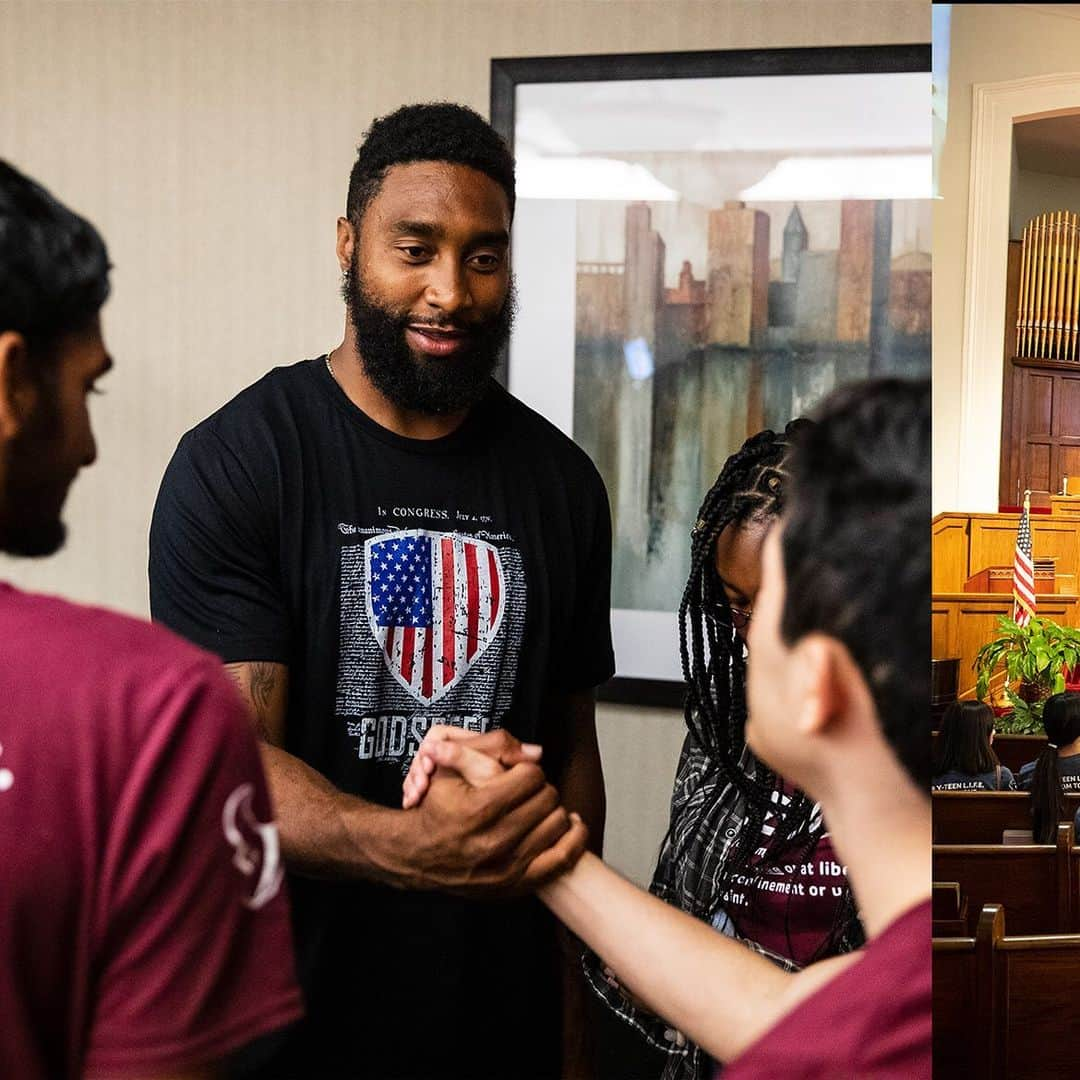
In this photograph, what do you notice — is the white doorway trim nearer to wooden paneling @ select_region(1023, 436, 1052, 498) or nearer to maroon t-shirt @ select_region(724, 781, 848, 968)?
wooden paneling @ select_region(1023, 436, 1052, 498)

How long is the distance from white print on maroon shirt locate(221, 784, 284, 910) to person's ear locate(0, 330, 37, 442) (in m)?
0.22

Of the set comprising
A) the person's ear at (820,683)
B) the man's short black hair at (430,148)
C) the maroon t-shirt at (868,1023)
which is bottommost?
the maroon t-shirt at (868,1023)

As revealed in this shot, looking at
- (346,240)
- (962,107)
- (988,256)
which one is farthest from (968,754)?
(346,240)

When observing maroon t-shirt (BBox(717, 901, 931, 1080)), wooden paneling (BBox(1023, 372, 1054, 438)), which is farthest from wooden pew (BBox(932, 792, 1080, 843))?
wooden paneling (BBox(1023, 372, 1054, 438))

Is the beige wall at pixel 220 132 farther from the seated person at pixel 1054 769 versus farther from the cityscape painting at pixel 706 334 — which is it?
the seated person at pixel 1054 769

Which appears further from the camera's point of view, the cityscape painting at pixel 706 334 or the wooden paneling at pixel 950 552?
the cityscape painting at pixel 706 334

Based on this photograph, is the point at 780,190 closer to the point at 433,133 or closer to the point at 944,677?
the point at 433,133

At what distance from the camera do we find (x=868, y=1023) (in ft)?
2.00

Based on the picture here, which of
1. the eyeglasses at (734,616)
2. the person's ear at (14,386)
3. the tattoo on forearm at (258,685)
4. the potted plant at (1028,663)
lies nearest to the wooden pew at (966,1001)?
the potted plant at (1028,663)

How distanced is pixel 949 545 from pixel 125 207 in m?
0.74

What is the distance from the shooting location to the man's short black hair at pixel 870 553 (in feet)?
2.04

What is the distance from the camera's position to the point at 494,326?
1026 mm

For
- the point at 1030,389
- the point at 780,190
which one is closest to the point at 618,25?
the point at 780,190

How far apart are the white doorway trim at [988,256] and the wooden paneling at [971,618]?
0.06m
